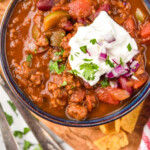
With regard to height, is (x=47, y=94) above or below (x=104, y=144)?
above

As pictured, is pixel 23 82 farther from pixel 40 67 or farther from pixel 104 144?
pixel 104 144

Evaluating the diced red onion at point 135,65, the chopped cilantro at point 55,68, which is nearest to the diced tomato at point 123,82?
the diced red onion at point 135,65

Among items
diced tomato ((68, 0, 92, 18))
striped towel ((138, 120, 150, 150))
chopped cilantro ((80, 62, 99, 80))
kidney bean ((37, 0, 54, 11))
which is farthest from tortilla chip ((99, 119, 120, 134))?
kidney bean ((37, 0, 54, 11))

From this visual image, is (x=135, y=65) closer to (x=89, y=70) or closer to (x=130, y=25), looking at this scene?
(x=130, y=25)

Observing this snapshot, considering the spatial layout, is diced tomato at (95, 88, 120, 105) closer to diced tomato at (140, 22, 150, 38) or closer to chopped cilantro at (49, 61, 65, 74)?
chopped cilantro at (49, 61, 65, 74)

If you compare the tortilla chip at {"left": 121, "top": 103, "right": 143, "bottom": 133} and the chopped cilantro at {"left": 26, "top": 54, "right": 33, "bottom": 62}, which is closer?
the chopped cilantro at {"left": 26, "top": 54, "right": 33, "bottom": 62}

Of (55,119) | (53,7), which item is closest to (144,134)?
(55,119)
